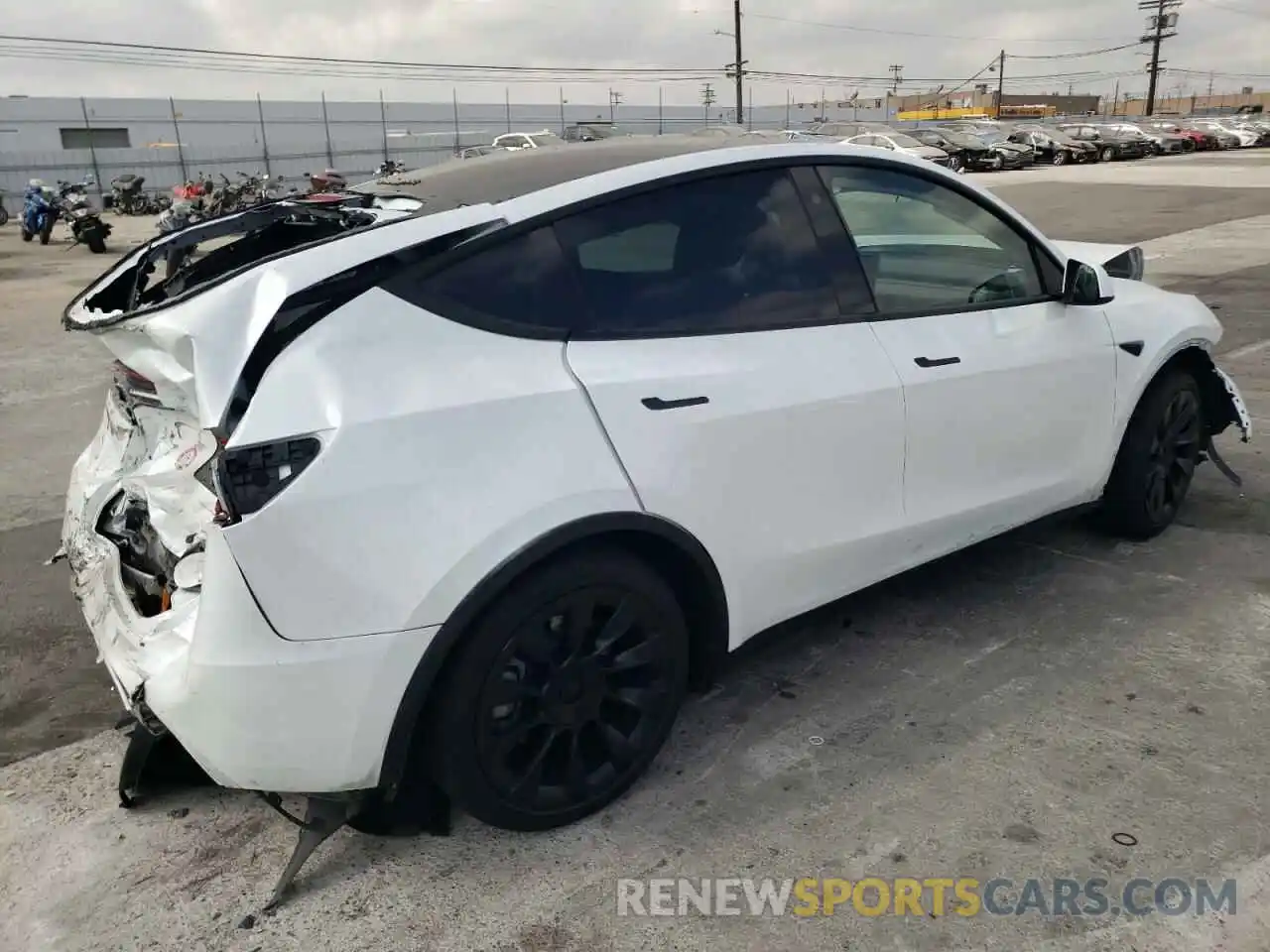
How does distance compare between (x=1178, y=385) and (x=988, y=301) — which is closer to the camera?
(x=988, y=301)

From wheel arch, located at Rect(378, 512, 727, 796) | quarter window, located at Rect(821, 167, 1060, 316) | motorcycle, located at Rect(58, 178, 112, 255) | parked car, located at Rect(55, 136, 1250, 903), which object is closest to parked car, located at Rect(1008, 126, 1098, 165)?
motorcycle, located at Rect(58, 178, 112, 255)

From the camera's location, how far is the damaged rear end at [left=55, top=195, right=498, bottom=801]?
2131mm

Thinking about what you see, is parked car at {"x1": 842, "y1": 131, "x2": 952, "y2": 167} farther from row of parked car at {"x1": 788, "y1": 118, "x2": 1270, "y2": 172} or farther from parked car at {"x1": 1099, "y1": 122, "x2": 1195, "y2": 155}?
parked car at {"x1": 1099, "y1": 122, "x2": 1195, "y2": 155}

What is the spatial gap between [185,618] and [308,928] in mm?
778

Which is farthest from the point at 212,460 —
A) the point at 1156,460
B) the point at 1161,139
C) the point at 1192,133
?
the point at 1192,133

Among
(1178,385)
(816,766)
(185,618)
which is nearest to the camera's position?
(185,618)

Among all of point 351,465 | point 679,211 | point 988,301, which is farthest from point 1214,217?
point 351,465

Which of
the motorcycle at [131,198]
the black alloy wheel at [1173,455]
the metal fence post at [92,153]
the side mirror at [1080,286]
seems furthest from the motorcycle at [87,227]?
the black alloy wheel at [1173,455]

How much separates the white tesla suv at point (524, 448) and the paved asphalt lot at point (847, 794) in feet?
0.73

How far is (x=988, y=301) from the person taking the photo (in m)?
3.51

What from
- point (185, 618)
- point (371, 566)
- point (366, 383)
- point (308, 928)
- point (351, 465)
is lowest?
point (308, 928)

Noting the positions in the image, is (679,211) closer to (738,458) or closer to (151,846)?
(738,458)

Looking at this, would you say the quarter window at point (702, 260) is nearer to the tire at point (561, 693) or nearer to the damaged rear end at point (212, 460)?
the damaged rear end at point (212, 460)

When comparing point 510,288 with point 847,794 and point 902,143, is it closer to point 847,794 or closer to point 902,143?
point 847,794
